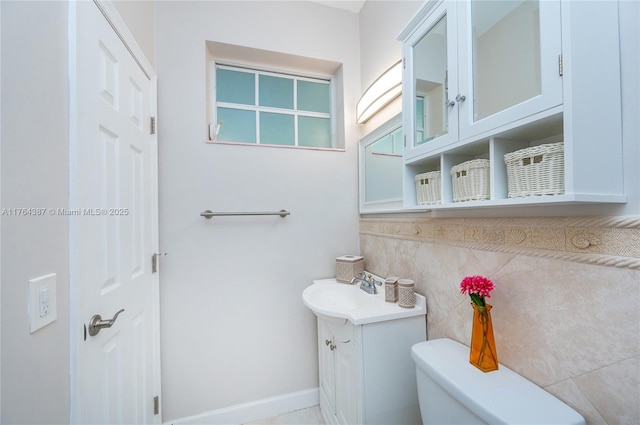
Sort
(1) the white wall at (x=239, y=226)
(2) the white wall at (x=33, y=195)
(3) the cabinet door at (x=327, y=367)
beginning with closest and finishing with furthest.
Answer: (2) the white wall at (x=33, y=195), (3) the cabinet door at (x=327, y=367), (1) the white wall at (x=239, y=226)

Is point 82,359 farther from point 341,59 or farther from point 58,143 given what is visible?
point 341,59

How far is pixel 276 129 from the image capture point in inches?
74.4

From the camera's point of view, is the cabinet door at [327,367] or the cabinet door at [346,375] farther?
the cabinet door at [327,367]

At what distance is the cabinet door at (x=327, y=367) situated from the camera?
1369 mm

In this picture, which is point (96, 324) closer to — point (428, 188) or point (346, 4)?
point (428, 188)

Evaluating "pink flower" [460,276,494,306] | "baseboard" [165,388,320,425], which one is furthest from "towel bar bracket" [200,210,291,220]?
"baseboard" [165,388,320,425]

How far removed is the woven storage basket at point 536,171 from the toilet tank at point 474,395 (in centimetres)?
58

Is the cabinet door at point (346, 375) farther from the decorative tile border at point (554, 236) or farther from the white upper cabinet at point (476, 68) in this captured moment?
the white upper cabinet at point (476, 68)

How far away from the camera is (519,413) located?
0.66 meters

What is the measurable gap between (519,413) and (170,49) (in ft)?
7.54

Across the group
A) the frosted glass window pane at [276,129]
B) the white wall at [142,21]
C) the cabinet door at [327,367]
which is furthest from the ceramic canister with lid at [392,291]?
the white wall at [142,21]

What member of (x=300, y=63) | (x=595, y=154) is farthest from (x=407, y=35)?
(x=300, y=63)

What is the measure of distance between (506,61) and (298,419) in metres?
2.12

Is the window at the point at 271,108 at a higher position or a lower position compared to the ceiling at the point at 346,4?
lower
